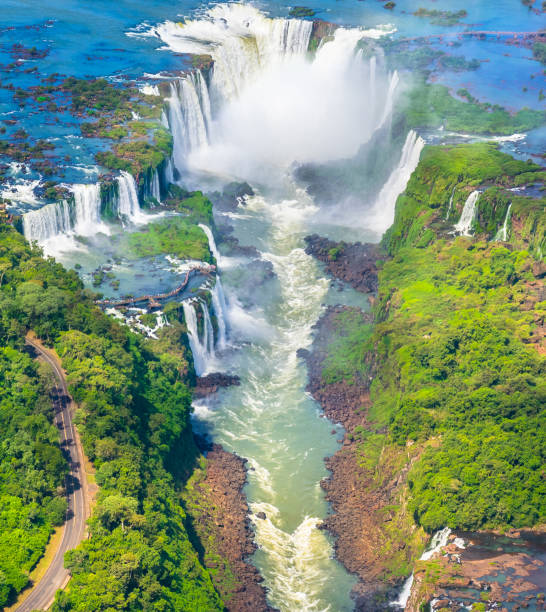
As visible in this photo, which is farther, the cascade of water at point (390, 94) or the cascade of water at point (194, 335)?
the cascade of water at point (390, 94)

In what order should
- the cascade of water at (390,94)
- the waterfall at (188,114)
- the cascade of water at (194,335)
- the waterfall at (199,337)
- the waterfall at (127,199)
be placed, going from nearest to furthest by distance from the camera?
1. the cascade of water at (194,335)
2. the waterfall at (199,337)
3. the waterfall at (127,199)
4. the waterfall at (188,114)
5. the cascade of water at (390,94)

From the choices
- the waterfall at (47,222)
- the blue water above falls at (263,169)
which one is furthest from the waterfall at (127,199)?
the waterfall at (47,222)

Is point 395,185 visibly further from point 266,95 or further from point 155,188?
point 266,95

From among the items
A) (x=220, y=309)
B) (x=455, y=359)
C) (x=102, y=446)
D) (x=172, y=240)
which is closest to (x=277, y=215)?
(x=172, y=240)

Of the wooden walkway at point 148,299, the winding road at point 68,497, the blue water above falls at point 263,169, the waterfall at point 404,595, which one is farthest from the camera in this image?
the wooden walkway at point 148,299

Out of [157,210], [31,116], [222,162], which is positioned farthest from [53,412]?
[222,162]

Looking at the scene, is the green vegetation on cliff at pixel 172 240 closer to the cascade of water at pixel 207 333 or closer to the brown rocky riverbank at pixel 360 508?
the cascade of water at pixel 207 333

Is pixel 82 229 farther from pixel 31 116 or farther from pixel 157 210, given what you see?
pixel 31 116
